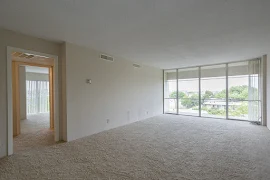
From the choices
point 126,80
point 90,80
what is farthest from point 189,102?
point 90,80

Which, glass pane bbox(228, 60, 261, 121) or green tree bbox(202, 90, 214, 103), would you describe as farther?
green tree bbox(202, 90, 214, 103)

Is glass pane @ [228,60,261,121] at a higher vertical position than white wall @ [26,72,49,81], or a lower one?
lower

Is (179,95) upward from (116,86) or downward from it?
downward

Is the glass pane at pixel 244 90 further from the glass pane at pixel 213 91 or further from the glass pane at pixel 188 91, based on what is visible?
the glass pane at pixel 188 91

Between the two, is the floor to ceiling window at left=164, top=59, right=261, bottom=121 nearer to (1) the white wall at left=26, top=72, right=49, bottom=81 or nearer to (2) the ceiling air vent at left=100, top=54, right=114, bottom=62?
(2) the ceiling air vent at left=100, top=54, right=114, bottom=62

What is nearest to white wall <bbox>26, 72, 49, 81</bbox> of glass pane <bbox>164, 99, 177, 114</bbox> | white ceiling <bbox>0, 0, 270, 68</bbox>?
→ white ceiling <bbox>0, 0, 270, 68</bbox>

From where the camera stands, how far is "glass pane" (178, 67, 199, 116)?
733cm

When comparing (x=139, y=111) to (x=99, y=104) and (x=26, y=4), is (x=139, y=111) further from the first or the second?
(x=26, y=4)

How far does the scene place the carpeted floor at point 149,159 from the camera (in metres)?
2.20

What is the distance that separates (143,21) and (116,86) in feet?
9.56

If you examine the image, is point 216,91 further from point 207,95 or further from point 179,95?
point 179,95

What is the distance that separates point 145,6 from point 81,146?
3164 mm

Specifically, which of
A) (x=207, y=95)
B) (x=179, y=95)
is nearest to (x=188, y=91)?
(x=179, y=95)

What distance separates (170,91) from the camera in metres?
8.25
